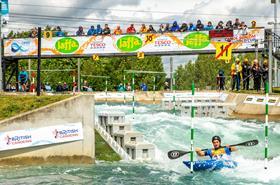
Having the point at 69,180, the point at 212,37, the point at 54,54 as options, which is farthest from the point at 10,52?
the point at 69,180

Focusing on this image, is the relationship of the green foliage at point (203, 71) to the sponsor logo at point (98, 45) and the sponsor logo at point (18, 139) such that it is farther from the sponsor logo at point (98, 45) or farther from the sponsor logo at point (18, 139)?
the sponsor logo at point (18, 139)

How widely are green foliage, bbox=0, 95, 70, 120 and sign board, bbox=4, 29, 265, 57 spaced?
17.7m

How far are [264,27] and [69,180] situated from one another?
70.4 feet

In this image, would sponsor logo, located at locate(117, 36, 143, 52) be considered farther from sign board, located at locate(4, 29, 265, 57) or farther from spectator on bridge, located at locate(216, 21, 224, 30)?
spectator on bridge, located at locate(216, 21, 224, 30)

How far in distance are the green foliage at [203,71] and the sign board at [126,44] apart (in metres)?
72.3

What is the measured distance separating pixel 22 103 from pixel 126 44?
1858 centimetres

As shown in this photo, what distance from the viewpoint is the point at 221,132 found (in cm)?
2459

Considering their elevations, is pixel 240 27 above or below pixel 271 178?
above

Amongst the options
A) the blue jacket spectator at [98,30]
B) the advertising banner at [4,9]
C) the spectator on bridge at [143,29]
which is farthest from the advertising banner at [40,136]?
the blue jacket spectator at [98,30]

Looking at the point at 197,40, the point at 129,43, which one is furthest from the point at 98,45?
the point at 197,40

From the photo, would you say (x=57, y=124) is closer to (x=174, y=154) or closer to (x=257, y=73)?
(x=174, y=154)

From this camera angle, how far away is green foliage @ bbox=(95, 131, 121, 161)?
17.9 metres

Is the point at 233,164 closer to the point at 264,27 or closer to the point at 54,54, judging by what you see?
the point at 264,27

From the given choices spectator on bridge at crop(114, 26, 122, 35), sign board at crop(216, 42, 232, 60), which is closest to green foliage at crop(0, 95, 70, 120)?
sign board at crop(216, 42, 232, 60)
